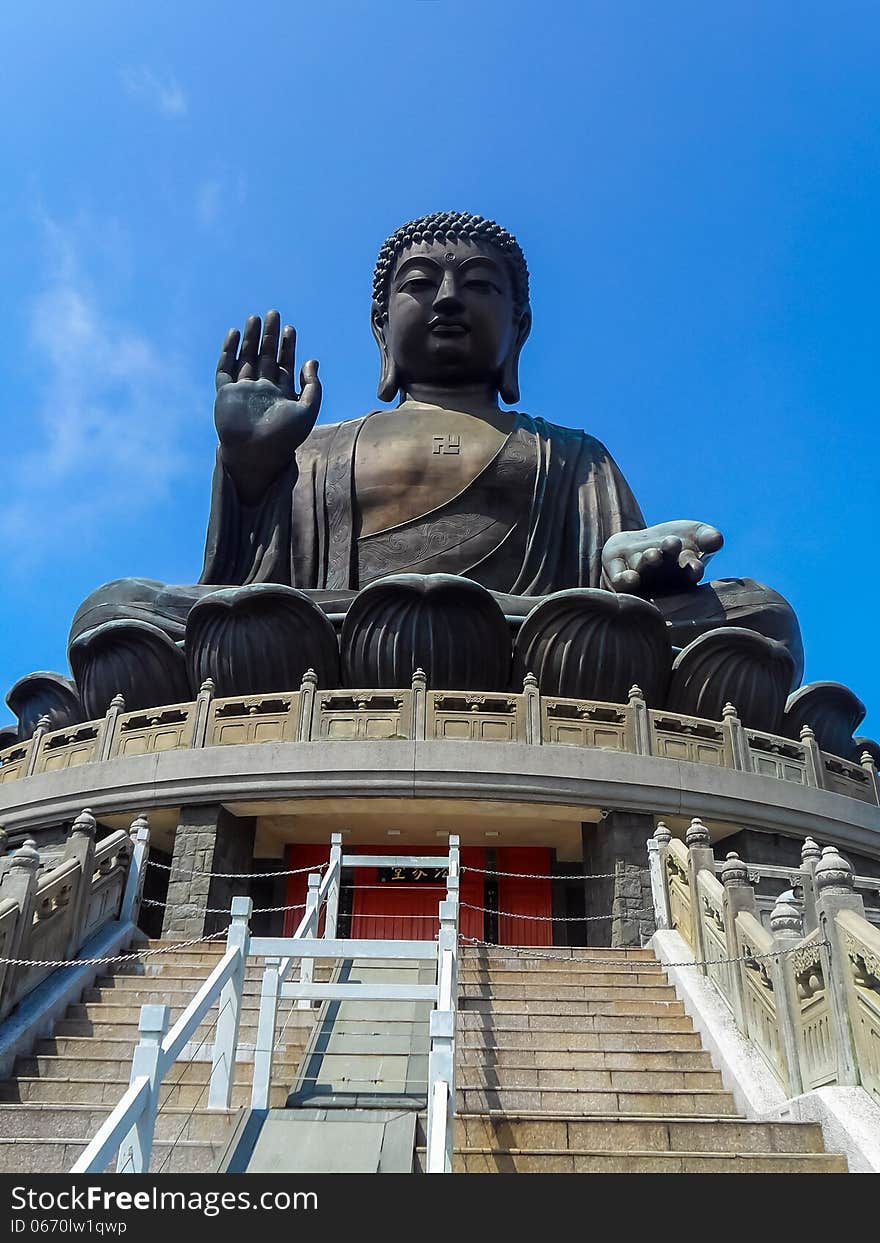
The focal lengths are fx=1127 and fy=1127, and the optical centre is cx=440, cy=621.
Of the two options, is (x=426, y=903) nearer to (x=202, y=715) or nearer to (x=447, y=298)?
(x=202, y=715)

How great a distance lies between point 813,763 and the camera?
11336 mm

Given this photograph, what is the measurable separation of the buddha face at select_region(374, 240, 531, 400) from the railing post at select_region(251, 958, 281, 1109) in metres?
14.4

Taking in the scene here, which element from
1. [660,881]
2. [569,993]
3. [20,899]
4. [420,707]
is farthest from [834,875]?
[420,707]

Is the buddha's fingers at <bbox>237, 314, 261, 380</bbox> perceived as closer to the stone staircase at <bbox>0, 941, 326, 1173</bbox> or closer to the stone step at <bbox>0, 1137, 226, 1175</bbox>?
the stone staircase at <bbox>0, 941, 326, 1173</bbox>

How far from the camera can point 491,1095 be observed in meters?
5.21

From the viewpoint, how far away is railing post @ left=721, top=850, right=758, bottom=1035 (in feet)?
18.9

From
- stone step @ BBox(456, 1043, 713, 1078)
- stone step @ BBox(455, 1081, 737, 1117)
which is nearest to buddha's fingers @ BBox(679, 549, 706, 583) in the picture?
stone step @ BBox(456, 1043, 713, 1078)

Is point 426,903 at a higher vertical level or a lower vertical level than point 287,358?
lower

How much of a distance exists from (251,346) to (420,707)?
292 inches

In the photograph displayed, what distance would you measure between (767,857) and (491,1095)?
6.02 metres

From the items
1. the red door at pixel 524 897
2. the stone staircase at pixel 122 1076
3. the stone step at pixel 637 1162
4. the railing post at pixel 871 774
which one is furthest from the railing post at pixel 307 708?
the stone step at pixel 637 1162
